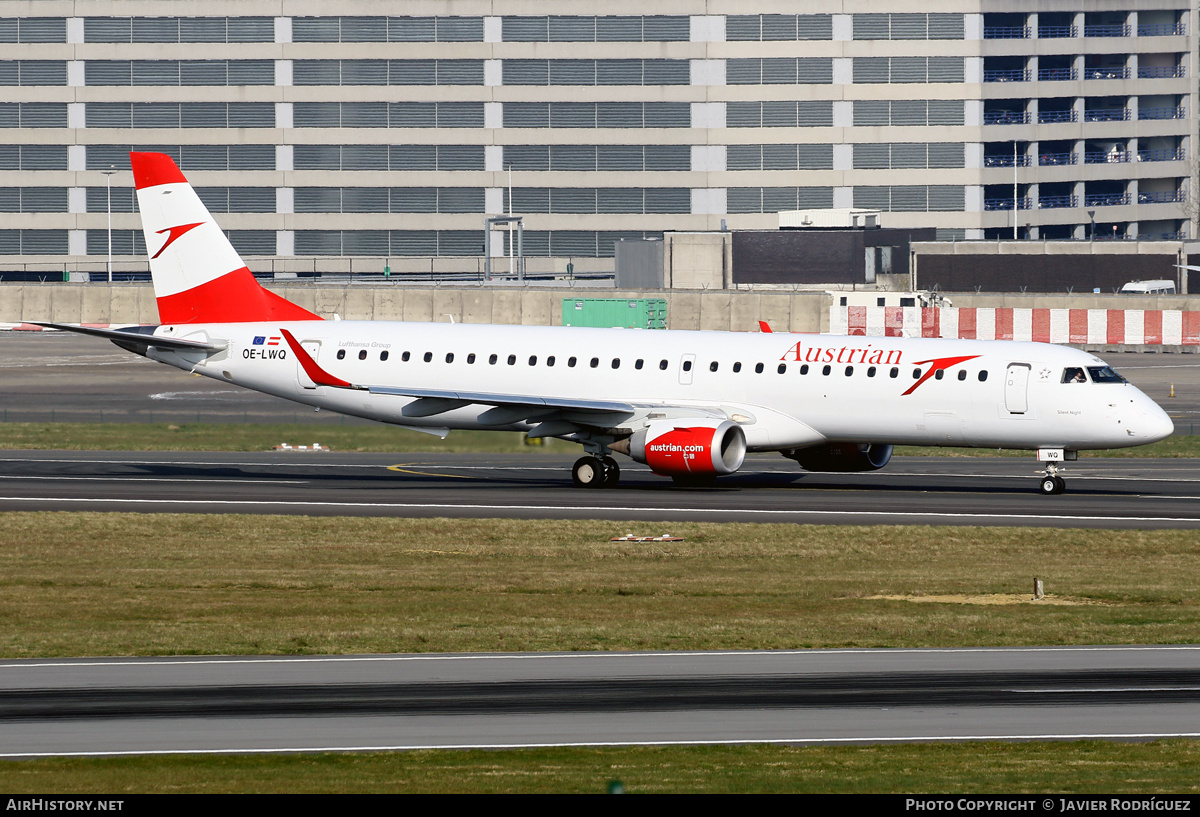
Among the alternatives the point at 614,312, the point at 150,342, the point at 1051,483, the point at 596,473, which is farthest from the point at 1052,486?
the point at 614,312

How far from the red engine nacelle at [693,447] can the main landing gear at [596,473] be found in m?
2.45

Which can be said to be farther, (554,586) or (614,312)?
(614,312)

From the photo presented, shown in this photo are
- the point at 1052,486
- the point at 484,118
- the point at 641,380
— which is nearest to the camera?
the point at 1052,486

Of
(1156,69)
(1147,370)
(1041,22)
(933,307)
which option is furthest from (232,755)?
(1156,69)

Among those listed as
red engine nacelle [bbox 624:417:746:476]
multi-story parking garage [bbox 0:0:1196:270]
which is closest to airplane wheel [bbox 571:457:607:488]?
red engine nacelle [bbox 624:417:746:476]

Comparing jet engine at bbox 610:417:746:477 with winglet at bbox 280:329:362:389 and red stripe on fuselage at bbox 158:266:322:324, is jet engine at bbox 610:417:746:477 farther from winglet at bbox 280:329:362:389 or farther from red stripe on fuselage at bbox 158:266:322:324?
red stripe on fuselage at bbox 158:266:322:324

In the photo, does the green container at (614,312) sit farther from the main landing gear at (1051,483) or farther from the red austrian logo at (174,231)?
the main landing gear at (1051,483)

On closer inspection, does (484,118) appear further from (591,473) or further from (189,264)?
(591,473)

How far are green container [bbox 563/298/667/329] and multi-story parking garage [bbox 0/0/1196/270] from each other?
35.9 meters

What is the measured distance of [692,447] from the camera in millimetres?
44000

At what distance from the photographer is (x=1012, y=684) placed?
21.8 metres

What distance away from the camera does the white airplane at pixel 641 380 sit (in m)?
43.3

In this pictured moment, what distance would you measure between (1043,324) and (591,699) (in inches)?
3241

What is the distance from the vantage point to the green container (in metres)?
109
